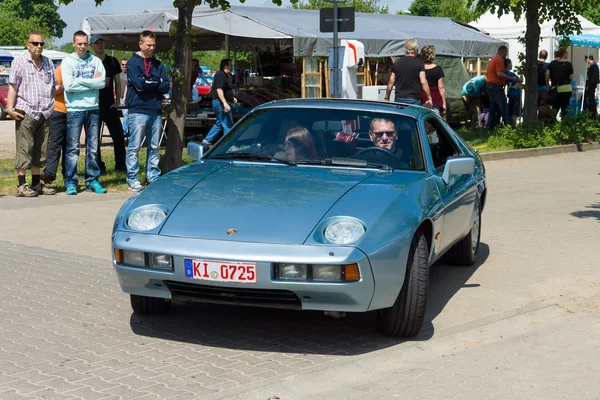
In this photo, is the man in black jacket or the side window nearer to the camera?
the side window

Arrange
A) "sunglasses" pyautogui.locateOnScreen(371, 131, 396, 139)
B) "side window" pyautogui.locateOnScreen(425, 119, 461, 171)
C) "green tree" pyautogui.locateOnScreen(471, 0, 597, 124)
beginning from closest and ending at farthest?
"sunglasses" pyautogui.locateOnScreen(371, 131, 396, 139), "side window" pyautogui.locateOnScreen(425, 119, 461, 171), "green tree" pyautogui.locateOnScreen(471, 0, 597, 124)

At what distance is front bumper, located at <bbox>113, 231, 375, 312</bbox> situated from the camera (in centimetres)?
496

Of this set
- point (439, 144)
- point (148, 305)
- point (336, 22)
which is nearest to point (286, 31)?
point (336, 22)

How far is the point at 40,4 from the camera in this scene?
374ft

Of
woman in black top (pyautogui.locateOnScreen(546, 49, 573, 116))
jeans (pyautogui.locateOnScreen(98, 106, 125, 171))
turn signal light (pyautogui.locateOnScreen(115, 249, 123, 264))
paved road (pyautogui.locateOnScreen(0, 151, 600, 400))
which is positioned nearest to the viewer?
paved road (pyautogui.locateOnScreen(0, 151, 600, 400))

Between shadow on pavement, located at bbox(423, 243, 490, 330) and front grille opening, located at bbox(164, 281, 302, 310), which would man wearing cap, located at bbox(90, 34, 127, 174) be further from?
front grille opening, located at bbox(164, 281, 302, 310)

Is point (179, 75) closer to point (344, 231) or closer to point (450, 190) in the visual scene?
point (450, 190)

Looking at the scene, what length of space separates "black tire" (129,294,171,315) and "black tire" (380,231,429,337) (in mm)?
1433

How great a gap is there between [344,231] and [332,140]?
1441 millimetres

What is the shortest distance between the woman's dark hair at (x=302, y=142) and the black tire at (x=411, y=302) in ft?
3.77

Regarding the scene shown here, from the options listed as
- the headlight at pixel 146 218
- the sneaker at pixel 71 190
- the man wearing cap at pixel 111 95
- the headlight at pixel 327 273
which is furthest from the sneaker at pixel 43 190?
the headlight at pixel 327 273

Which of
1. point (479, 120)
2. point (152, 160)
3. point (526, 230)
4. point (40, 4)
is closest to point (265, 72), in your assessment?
point (479, 120)

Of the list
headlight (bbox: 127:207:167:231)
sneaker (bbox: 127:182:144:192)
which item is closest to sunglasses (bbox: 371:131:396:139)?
headlight (bbox: 127:207:167:231)

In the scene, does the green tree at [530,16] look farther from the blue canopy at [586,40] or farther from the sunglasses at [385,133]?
the sunglasses at [385,133]
